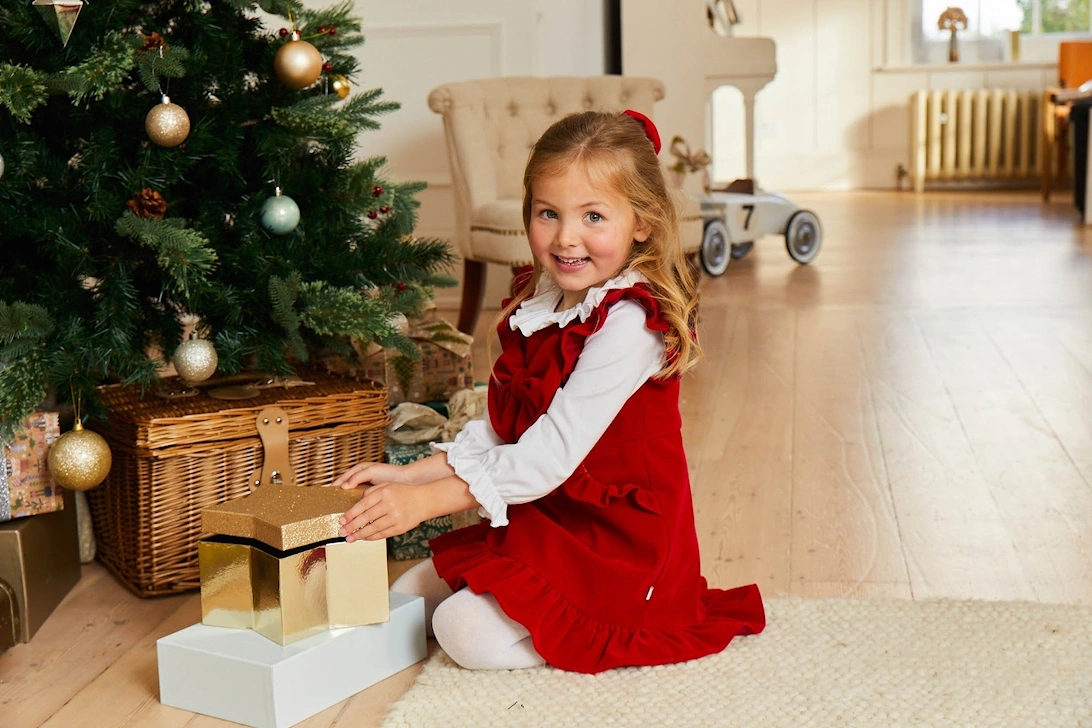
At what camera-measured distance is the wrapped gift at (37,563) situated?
1560 mm

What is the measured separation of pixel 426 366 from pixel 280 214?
553mm

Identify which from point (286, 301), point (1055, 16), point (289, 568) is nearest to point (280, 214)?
point (286, 301)

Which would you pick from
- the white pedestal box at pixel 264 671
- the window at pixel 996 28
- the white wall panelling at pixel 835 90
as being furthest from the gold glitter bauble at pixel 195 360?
the window at pixel 996 28

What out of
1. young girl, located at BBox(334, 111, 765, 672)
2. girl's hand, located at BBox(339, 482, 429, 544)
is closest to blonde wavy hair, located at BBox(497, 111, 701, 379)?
young girl, located at BBox(334, 111, 765, 672)

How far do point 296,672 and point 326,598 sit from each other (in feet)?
0.28

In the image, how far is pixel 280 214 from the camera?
1.70 meters

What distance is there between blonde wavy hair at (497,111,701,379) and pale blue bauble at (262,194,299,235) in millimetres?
422

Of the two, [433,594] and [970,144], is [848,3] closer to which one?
[970,144]

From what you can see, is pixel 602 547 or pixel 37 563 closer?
pixel 602 547

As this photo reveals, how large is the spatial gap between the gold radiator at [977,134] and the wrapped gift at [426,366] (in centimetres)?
682

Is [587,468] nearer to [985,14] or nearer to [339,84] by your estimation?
[339,84]

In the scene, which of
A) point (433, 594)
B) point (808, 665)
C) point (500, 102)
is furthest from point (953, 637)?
point (500, 102)

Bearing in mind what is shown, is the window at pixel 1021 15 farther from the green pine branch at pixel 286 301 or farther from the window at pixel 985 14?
the green pine branch at pixel 286 301

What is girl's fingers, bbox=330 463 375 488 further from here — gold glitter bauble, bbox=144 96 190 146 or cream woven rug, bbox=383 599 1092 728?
gold glitter bauble, bbox=144 96 190 146
